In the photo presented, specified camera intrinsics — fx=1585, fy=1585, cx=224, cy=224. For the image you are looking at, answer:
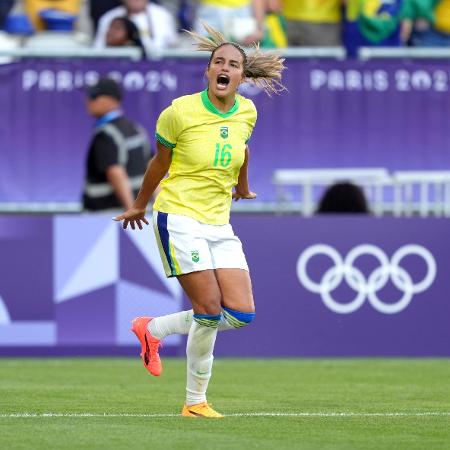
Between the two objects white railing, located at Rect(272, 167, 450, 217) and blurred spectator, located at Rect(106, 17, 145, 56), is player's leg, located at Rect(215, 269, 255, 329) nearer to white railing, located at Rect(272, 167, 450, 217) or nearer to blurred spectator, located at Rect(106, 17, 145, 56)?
white railing, located at Rect(272, 167, 450, 217)

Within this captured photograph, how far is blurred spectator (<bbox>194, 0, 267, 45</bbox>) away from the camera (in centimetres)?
1812

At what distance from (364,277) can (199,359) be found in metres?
6.04

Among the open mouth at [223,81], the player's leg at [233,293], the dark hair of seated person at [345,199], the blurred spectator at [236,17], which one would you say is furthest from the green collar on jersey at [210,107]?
the blurred spectator at [236,17]

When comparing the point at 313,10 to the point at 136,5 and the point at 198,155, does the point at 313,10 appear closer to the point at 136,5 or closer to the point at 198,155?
the point at 136,5

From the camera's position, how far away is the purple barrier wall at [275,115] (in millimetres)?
18000

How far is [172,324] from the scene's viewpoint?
10070 mm

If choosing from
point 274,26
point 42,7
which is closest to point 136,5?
point 42,7

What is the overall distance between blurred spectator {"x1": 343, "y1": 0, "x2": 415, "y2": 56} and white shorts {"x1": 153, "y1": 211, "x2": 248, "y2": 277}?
9.31 meters

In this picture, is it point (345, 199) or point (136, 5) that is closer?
point (345, 199)

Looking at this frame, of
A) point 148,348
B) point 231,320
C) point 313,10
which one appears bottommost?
point 148,348

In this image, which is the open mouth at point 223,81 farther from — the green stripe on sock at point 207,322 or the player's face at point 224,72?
the green stripe on sock at point 207,322

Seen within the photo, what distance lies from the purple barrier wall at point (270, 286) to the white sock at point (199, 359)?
5483 millimetres

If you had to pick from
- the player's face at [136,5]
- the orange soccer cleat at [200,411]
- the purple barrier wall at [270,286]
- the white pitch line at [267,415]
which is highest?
the player's face at [136,5]

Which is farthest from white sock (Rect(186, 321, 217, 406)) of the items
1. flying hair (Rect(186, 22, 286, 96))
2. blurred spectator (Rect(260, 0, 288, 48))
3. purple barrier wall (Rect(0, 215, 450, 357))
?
blurred spectator (Rect(260, 0, 288, 48))
